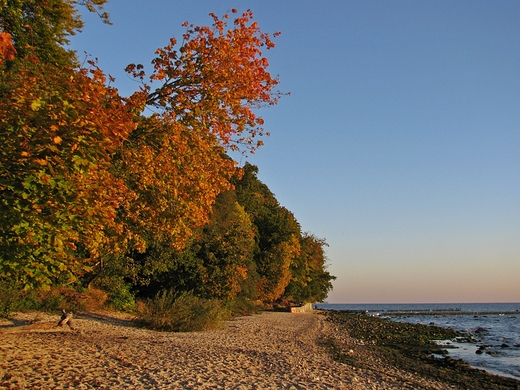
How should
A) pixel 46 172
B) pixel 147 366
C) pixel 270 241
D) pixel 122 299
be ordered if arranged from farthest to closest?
pixel 270 241 < pixel 122 299 < pixel 147 366 < pixel 46 172

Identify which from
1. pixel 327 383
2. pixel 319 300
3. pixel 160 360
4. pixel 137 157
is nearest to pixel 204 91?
pixel 137 157

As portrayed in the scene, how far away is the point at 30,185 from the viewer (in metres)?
5.90

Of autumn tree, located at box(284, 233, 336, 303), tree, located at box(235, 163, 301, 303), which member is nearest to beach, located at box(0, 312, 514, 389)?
tree, located at box(235, 163, 301, 303)

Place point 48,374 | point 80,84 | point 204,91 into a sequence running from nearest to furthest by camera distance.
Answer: point 80,84
point 48,374
point 204,91

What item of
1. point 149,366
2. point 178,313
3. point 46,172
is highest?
point 46,172

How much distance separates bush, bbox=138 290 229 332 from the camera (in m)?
17.9

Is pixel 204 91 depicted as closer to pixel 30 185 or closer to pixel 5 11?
pixel 30 185

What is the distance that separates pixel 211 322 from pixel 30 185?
15.1 meters

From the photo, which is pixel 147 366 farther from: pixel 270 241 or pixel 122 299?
pixel 270 241

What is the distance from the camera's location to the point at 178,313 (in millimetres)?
18297

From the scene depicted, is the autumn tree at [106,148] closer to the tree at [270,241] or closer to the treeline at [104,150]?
the treeline at [104,150]

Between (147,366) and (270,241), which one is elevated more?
(270,241)

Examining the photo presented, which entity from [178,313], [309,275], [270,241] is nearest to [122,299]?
[178,313]

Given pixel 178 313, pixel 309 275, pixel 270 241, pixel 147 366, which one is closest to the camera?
pixel 147 366
